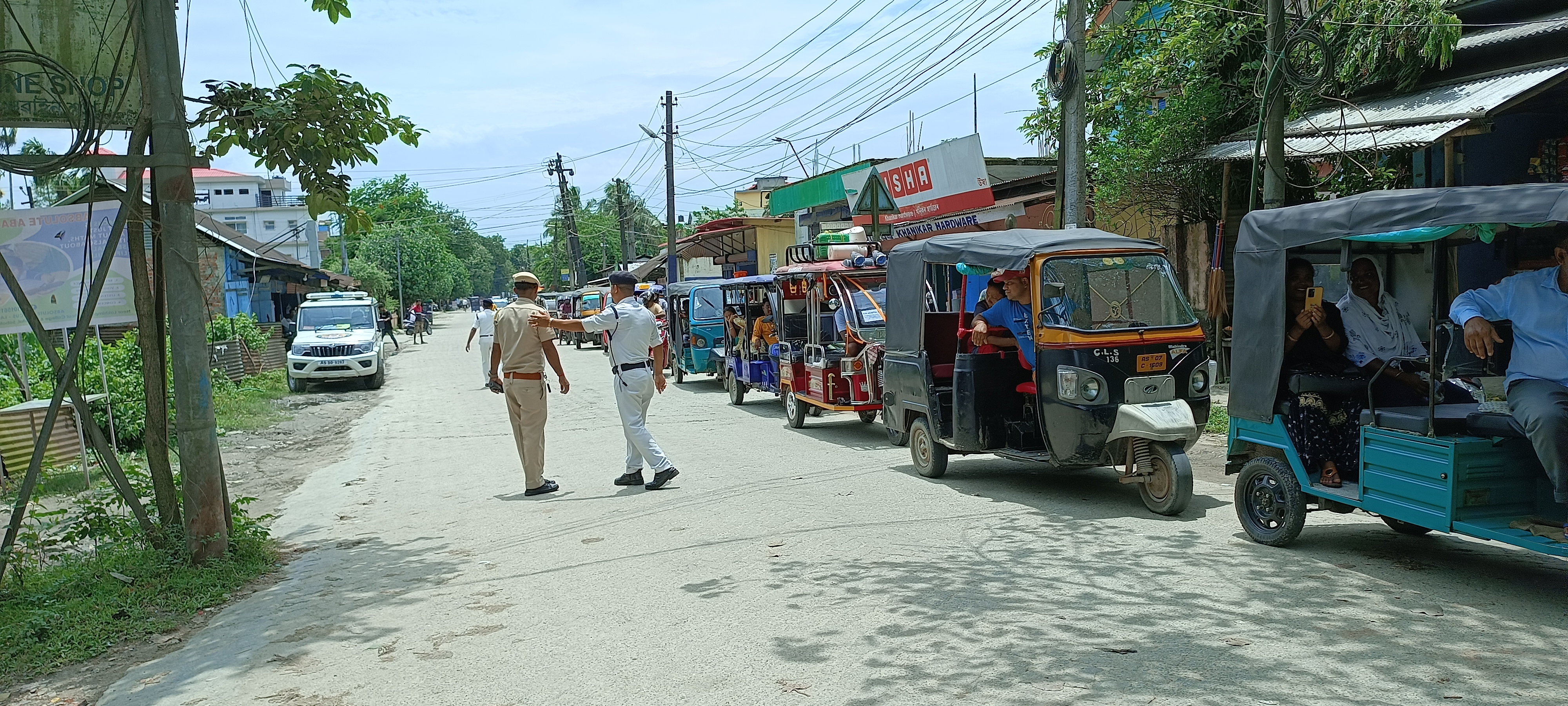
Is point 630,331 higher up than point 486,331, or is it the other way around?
point 630,331

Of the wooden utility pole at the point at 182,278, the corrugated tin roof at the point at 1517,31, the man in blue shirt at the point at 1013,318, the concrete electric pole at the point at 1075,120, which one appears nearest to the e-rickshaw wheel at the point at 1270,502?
the man in blue shirt at the point at 1013,318

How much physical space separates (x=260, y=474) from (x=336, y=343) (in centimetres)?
1071

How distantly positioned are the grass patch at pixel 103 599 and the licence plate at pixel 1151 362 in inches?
254

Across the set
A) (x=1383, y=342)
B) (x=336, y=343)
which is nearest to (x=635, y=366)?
(x=1383, y=342)

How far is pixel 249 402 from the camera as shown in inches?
752

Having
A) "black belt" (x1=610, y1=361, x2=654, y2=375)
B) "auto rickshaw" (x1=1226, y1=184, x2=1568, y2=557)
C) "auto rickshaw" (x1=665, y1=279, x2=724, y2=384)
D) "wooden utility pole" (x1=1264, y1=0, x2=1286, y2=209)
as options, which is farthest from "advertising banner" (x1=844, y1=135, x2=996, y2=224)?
"auto rickshaw" (x1=1226, y1=184, x2=1568, y2=557)

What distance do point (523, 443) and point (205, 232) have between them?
2645 cm

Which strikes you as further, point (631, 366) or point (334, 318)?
point (334, 318)

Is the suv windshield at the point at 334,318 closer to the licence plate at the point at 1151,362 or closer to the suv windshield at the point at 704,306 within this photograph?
the suv windshield at the point at 704,306

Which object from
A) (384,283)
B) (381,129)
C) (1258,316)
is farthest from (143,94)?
(384,283)

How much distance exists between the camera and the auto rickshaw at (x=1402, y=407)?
5.55 m

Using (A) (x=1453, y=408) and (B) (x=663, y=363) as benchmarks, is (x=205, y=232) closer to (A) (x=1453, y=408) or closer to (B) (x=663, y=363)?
(B) (x=663, y=363)

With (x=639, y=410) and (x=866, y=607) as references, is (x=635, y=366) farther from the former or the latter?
(x=866, y=607)

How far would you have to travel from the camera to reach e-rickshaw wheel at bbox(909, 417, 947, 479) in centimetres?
999
